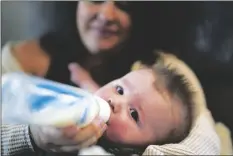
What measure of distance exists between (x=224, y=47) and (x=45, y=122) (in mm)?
286

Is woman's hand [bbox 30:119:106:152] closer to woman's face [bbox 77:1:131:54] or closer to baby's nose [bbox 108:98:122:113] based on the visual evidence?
baby's nose [bbox 108:98:122:113]

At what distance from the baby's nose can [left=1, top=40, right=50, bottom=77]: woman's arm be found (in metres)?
0.12

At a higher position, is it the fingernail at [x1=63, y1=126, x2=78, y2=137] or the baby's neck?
the fingernail at [x1=63, y1=126, x2=78, y2=137]

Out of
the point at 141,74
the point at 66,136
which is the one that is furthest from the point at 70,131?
the point at 141,74

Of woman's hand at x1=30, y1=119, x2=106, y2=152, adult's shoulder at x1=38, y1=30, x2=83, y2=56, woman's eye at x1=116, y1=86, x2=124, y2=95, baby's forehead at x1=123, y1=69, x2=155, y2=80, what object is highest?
adult's shoulder at x1=38, y1=30, x2=83, y2=56

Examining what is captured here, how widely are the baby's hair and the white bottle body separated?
0.30 ft

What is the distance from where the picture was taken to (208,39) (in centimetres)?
66

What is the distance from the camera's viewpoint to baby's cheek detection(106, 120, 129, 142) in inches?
24.3

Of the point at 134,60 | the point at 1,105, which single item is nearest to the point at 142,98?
the point at 134,60

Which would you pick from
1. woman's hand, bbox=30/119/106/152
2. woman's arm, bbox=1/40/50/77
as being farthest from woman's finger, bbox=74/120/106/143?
woman's arm, bbox=1/40/50/77

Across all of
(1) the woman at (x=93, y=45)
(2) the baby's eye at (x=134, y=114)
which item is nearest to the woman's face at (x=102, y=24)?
(1) the woman at (x=93, y=45)

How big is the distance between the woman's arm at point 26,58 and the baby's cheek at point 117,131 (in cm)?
13

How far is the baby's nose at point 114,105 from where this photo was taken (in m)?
0.62

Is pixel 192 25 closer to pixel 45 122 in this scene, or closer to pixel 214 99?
pixel 214 99
